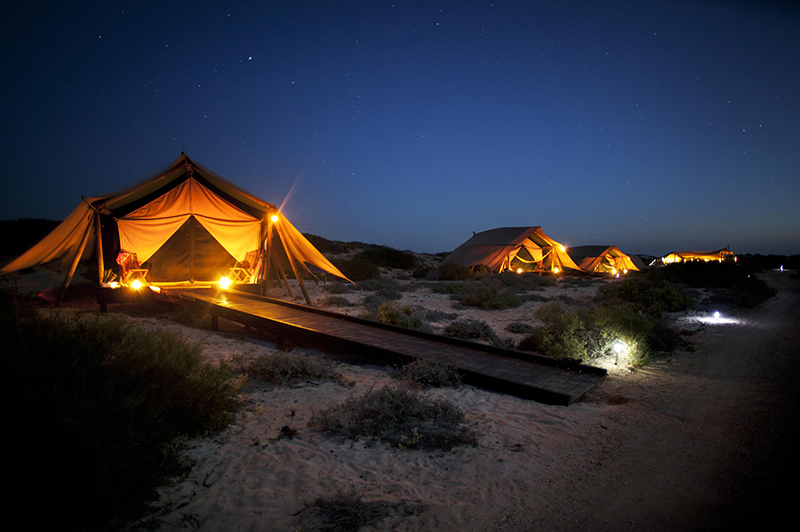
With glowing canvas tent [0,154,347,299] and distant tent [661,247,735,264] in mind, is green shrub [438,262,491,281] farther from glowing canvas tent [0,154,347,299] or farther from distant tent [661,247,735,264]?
distant tent [661,247,735,264]

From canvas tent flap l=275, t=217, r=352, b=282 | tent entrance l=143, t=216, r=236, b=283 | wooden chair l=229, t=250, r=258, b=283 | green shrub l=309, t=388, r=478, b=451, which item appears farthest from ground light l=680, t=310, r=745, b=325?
tent entrance l=143, t=216, r=236, b=283

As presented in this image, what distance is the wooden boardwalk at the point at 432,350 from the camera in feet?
13.8

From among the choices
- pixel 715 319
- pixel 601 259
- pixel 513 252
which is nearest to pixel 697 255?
pixel 601 259

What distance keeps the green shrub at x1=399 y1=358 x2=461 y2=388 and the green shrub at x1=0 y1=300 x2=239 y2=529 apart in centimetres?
208

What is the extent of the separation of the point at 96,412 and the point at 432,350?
3970 millimetres

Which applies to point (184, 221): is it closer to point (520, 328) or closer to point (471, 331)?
point (471, 331)

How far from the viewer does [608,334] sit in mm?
5953

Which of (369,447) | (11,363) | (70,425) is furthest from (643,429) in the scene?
(11,363)

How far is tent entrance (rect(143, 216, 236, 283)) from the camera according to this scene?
10.8 meters

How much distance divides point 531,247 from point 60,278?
22359 millimetres

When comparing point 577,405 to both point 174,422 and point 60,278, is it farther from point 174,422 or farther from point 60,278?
point 60,278

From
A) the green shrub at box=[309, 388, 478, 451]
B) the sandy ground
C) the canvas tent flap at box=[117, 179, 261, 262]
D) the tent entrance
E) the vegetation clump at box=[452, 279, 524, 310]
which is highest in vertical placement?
the canvas tent flap at box=[117, 179, 261, 262]

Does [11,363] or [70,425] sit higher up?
[11,363]

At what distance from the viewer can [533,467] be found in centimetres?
271
